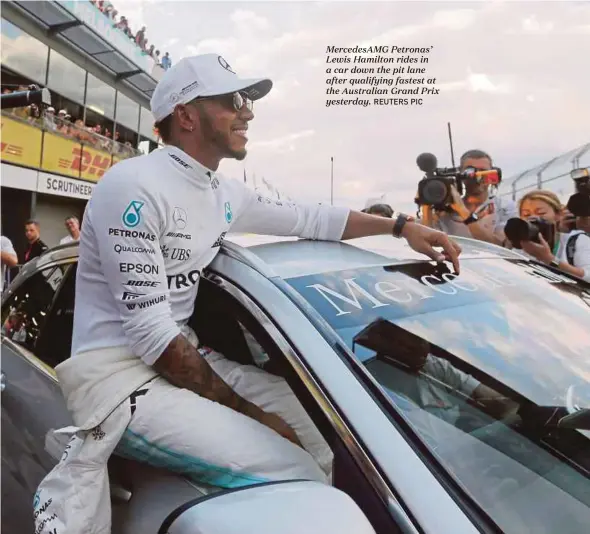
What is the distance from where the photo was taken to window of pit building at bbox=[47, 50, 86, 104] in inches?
587

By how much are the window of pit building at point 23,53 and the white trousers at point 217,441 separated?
13908mm

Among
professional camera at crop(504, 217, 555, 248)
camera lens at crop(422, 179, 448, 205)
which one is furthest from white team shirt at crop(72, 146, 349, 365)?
camera lens at crop(422, 179, 448, 205)

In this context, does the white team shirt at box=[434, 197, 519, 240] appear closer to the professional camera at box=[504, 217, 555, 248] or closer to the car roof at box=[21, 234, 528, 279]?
the professional camera at box=[504, 217, 555, 248]

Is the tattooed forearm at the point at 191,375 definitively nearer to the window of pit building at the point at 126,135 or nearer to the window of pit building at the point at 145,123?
the window of pit building at the point at 126,135

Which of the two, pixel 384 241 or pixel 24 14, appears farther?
pixel 24 14

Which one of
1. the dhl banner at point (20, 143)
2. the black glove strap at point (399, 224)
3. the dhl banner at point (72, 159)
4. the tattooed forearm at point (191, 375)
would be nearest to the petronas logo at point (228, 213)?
the tattooed forearm at point (191, 375)

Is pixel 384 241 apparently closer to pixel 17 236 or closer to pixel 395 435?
pixel 395 435

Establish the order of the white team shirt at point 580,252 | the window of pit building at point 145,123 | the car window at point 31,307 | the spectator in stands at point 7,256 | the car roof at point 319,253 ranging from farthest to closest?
the window of pit building at point 145,123 → the spectator in stands at point 7,256 → the white team shirt at point 580,252 → the car window at point 31,307 → the car roof at point 319,253

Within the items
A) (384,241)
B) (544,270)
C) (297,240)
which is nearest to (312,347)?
(297,240)

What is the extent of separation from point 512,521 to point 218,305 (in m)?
0.92

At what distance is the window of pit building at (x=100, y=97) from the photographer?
55.4 feet

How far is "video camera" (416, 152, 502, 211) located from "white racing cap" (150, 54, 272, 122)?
1.89m

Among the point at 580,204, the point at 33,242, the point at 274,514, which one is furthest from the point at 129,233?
the point at 33,242

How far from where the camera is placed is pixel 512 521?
1.05m
